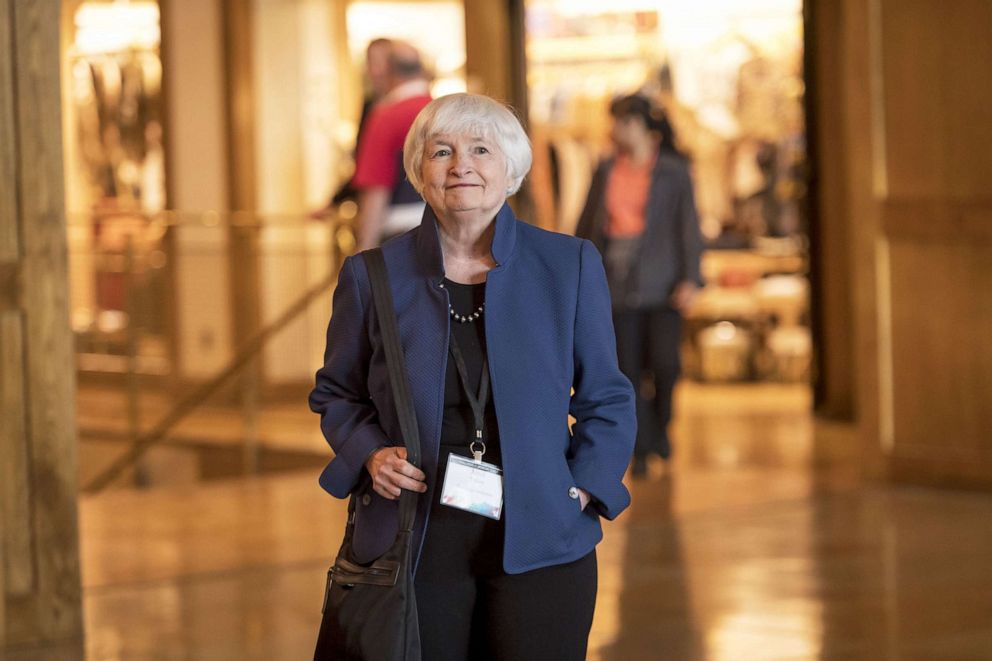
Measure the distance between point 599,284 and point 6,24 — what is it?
8.93 feet

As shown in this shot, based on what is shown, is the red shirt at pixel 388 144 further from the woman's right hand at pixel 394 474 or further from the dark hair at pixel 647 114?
the woman's right hand at pixel 394 474

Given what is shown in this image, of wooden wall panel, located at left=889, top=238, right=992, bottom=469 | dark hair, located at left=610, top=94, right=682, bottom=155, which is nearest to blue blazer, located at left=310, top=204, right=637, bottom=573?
wooden wall panel, located at left=889, top=238, right=992, bottom=469

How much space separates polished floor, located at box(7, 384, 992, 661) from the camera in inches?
201

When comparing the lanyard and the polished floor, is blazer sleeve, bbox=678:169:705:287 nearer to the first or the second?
the polished floor

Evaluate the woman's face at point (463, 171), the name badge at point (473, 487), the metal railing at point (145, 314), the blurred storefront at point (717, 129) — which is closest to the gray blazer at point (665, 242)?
the metal railing at point (145, 314)

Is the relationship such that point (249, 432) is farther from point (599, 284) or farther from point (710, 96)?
point (599, 284)

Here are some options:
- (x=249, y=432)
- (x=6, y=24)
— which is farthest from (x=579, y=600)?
(x=249, y=432)

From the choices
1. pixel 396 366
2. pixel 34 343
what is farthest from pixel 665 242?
pixel 396 366

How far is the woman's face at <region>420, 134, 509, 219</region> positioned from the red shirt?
3.91 metres

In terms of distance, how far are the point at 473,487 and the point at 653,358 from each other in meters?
5.24

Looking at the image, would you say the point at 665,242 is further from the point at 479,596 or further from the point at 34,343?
the point at 479,596

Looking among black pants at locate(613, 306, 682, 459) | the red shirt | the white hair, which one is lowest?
black pants at locate(613, 306, 682, 459)

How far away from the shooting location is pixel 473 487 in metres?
2.91

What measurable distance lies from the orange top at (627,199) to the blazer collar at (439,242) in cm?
505
